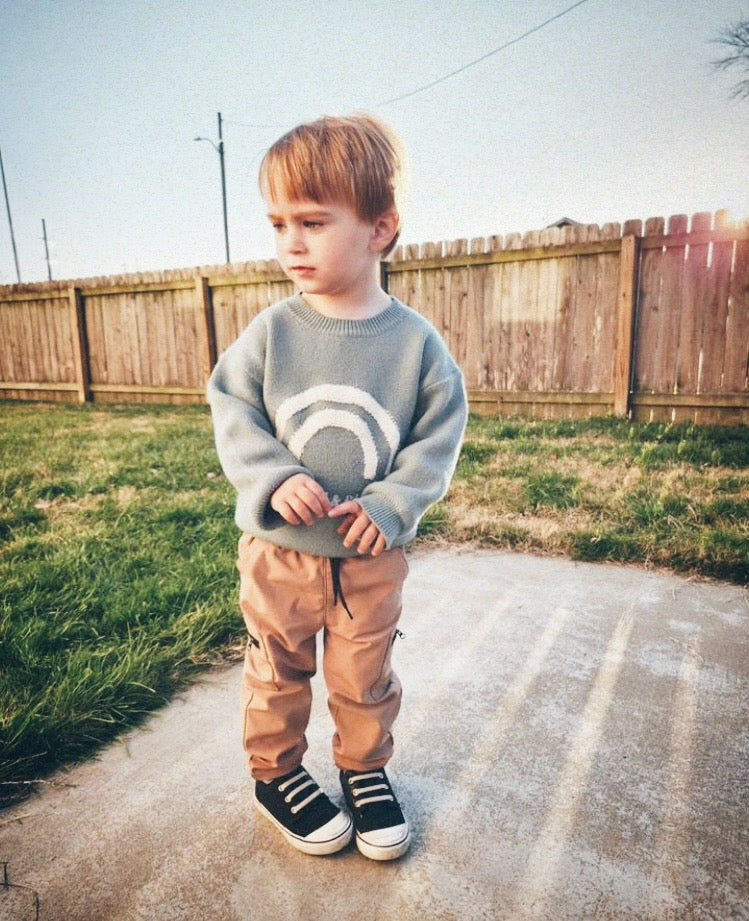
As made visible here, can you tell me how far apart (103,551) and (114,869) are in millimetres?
1754

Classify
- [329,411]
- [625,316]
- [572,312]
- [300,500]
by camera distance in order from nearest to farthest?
[300,500]
[329,411]
[625,316]
[572,312]

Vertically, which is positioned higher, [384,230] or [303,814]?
[384,230]

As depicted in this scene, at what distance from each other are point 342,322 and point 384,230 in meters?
0.20

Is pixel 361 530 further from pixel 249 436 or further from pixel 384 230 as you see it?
pixel 384 230

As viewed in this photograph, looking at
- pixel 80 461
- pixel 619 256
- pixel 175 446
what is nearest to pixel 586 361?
pixel 619 256

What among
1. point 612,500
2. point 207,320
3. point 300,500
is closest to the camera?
point 300,500

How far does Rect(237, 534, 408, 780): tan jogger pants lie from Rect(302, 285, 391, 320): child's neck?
0.50 meters

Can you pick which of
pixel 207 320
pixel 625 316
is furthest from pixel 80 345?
pixel 625 316

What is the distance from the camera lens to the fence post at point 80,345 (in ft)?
29.2

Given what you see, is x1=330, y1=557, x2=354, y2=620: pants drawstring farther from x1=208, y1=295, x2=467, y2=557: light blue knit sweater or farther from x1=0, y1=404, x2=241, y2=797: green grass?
x1=0, y1=404, x2=241, y2=797: green grass

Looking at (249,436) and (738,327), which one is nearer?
(249,436)

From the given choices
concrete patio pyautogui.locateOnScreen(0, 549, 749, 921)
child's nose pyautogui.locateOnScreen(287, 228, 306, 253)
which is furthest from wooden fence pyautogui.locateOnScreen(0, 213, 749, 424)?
child's nose pyautogui.locateOnScreen(287, 228, 306, 253)

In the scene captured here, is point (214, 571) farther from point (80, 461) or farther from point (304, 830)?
point (80, 461)

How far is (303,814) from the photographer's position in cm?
119
